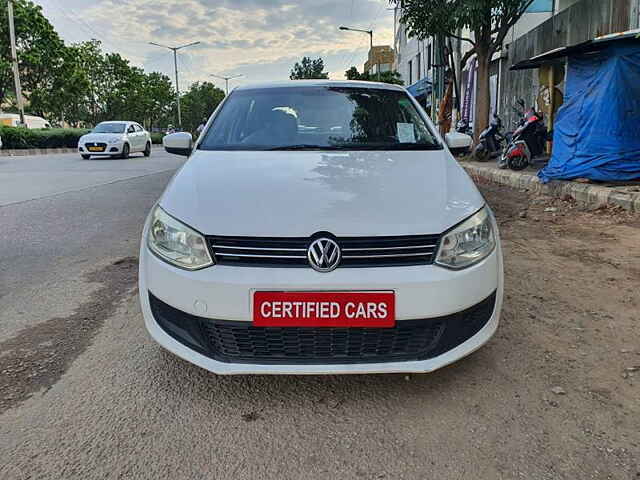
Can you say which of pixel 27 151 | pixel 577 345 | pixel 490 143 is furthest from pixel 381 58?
pixel 577 345

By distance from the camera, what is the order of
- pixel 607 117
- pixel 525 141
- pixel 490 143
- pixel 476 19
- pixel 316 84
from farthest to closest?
pixel 490 143 < pixel 476 19 < pixel 525 141 < pixel 607 117 < pixel 316 84

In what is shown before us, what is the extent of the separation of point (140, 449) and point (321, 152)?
5.79 ft

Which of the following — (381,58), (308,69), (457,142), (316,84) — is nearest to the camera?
(457,142)

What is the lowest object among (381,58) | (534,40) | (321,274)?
(321,274)

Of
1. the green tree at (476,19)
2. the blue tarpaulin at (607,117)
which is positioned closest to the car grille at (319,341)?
the blue tarpaulin at (607,117)

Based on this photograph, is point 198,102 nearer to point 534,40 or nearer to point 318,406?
point 534,40

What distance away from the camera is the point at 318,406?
2.25 metres

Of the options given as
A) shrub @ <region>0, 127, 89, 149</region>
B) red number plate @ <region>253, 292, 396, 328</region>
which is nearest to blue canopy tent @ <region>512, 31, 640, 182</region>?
red number plate @ <region>253, 292, 396, 328</region>

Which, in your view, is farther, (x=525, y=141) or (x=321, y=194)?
(x=525, y=141)

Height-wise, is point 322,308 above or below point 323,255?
below

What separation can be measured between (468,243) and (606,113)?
257 inches

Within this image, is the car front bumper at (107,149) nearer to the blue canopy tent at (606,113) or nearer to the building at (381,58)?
the blue canopy tent at (606,113)

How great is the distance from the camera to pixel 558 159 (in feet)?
27.8

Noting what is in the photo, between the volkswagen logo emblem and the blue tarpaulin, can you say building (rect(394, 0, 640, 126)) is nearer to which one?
the blue tarpaulin
